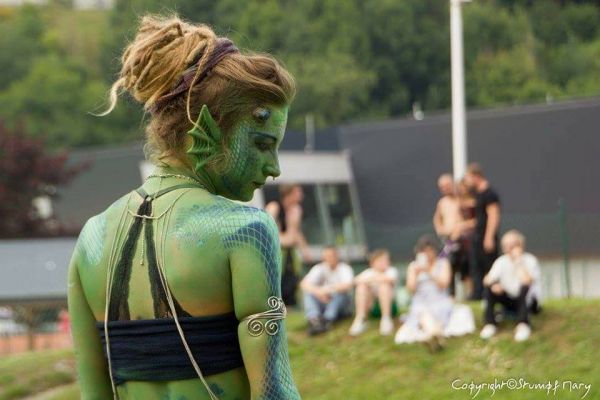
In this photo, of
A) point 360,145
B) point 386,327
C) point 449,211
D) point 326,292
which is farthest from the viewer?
point 360,145

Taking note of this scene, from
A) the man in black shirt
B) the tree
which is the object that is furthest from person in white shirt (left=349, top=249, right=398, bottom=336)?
the tree

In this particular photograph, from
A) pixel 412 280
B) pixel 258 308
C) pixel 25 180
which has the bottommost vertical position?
pixel 25 180

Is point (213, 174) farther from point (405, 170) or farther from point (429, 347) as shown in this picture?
point (405, 170)

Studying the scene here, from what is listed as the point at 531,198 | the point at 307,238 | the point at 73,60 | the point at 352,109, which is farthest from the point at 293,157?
the point at 73,60

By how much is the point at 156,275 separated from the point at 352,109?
3038 inches

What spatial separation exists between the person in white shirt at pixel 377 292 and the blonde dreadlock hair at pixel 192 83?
11.7 meters

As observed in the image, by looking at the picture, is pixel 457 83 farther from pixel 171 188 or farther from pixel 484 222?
pixel 171 188

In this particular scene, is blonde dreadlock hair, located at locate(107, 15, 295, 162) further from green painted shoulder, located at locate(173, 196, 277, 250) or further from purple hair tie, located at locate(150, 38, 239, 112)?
green painted shoulder, located at locate(173, 196, 277, 250)

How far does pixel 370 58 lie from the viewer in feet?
281

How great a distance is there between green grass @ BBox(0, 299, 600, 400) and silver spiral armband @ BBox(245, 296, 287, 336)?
9270 mm

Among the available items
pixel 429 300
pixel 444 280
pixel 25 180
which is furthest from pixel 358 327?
pixel 25 180

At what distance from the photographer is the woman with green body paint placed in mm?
3080

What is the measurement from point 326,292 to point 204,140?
39.9 ft

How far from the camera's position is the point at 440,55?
84.4m
